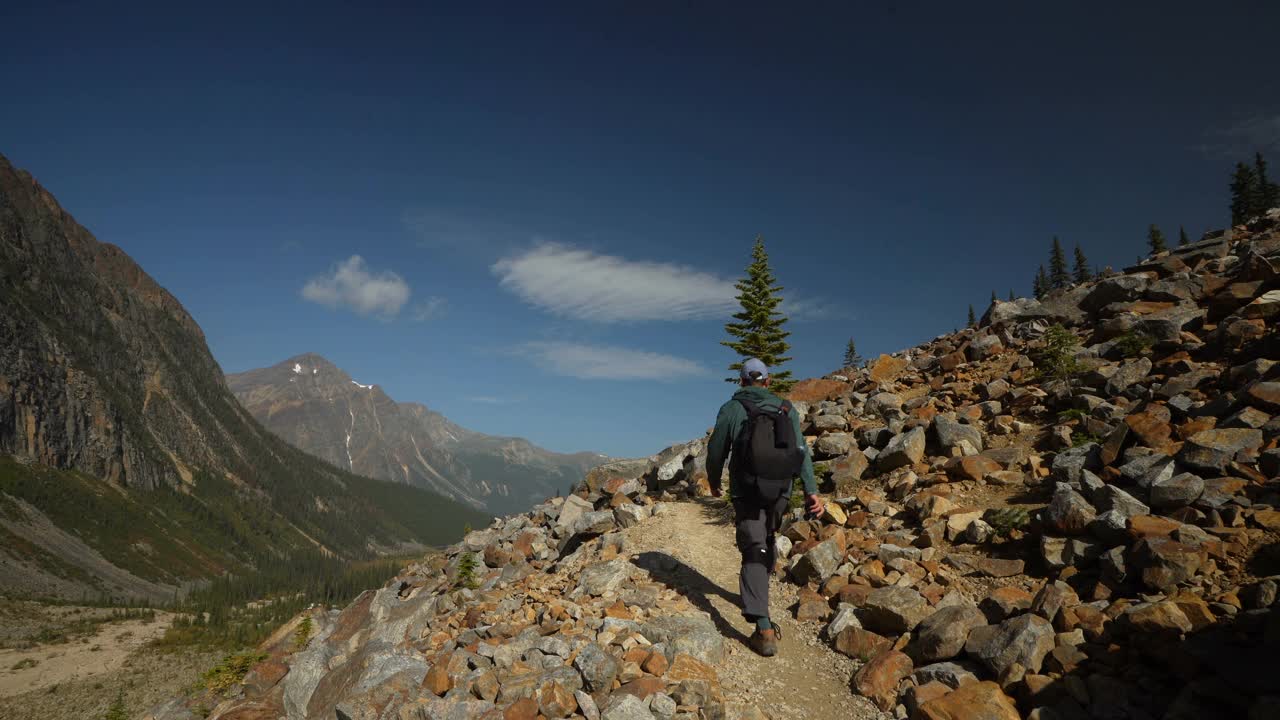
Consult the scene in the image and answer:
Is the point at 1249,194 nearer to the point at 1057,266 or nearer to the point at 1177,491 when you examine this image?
the point at 1057,266

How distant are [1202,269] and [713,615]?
65.2ft

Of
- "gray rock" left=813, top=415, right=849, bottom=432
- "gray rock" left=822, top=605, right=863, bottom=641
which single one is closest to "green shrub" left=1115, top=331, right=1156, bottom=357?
"gray rock" left=813, top=415, right=849, bottom=432

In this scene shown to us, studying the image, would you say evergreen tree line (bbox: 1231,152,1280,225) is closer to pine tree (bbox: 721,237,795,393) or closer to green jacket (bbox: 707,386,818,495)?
pine tree (bbox: 721,237,795,393)

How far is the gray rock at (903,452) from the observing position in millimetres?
12778

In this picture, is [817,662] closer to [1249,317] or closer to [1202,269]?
[1249,317]

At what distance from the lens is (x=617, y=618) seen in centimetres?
870

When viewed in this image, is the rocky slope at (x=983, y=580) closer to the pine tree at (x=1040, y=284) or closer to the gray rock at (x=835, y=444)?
the gray rock at (x=835, y=444)


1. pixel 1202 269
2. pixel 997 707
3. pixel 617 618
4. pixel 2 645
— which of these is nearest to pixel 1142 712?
pixel 997 707

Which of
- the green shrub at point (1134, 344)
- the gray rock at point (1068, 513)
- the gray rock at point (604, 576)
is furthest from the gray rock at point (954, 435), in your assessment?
the gray rock at point (604, 576)

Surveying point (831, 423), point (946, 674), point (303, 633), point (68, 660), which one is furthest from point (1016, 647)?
point (68, 660)

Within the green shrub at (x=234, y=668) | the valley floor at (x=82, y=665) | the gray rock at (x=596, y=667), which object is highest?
the gray rock at (x=596, y=667)

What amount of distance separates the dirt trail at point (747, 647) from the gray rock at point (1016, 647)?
139 centimetres

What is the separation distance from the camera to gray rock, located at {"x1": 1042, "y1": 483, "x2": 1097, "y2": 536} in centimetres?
780

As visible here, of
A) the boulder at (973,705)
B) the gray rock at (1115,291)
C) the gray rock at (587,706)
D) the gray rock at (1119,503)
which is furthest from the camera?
the gray rock at (1115,291)
